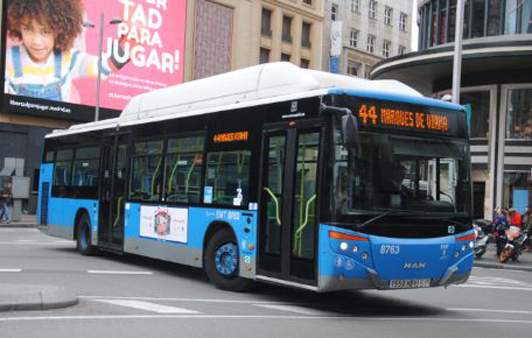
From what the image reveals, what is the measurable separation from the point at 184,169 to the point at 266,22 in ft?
133

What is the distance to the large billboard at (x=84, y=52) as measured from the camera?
34906 mm

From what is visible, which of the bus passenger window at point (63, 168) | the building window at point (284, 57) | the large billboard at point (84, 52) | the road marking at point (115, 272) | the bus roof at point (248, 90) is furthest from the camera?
the building window at point (284, 57)

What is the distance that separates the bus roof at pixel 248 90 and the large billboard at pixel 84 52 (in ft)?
60.9

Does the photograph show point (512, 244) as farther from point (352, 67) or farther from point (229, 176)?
point (352, 67)

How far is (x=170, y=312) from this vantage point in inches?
348

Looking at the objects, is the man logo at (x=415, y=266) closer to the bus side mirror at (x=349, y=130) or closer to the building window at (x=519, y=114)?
the bus side mirror at (x=349, y=130)

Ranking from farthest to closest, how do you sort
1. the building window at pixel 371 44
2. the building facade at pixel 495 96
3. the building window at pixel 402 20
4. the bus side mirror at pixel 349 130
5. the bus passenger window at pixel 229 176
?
the building window at pixel 402 20
the building window at pixel 371 44
the building facade at pixel 495 96
the bus passenger window at pixel 229 176
the bus side mirror at pixel 349 130

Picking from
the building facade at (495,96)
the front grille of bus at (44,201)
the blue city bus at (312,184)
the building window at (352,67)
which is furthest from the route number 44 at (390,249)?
the building window at (352,67)

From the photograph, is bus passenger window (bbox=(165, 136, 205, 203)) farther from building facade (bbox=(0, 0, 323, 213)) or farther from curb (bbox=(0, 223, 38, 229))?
building facade (bbox=(0, 0, 323, 213))

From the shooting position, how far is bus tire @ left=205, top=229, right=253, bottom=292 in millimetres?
11047

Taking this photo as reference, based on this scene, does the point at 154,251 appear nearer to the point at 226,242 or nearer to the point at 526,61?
the point at 226,242

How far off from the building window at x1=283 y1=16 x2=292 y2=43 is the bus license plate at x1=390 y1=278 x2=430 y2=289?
44499mm

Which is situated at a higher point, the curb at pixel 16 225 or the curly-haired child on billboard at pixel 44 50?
the curly-haired child on billboard at pixel 44 50

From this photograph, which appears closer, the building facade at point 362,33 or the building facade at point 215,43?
the building facade at point 215,43
